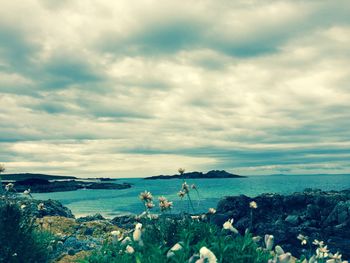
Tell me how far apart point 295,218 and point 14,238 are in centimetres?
3656

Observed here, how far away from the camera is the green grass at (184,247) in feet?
20.5

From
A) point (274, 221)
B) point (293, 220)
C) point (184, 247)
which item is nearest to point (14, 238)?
point (184, 247)

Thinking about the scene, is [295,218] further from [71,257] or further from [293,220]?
[71,257]

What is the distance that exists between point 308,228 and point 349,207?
5400 millimetres

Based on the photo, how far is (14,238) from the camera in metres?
9.45

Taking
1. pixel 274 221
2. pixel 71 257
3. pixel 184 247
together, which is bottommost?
pixel 274 221

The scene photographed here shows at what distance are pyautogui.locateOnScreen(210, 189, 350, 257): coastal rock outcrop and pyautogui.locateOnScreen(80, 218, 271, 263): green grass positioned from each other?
21.0 metres

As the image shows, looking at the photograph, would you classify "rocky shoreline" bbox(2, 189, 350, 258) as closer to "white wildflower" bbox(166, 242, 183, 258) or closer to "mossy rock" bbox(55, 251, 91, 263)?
"mossy rock" bbox(55, 251, 91, 263)

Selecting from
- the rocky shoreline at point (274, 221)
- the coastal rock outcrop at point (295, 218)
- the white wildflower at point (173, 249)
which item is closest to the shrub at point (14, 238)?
the rocky shoreline at point (274, 221)

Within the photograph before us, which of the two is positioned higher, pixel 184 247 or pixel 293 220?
pixel 184 247

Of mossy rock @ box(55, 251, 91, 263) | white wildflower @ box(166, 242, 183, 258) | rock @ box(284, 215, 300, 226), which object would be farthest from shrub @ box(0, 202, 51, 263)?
rock @ box(284, 215, 300, 226)

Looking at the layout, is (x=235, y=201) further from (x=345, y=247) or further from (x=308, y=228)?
(x=345, y=247)

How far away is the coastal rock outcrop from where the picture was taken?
104 feet

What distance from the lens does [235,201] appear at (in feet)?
159
